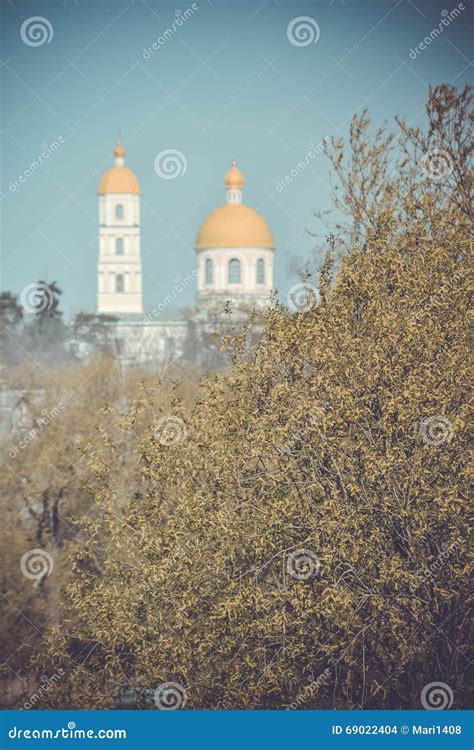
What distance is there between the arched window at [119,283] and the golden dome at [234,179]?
14817mm

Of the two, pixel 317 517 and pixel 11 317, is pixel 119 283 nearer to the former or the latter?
pixel 11 317

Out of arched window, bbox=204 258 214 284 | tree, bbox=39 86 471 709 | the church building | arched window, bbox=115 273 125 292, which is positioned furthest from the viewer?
arched window, bbox=115 273 125 292

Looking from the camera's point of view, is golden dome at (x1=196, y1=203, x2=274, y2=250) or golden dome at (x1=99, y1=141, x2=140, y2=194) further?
golden dome at (x1=99, y1=141, x2=140, y2=194)

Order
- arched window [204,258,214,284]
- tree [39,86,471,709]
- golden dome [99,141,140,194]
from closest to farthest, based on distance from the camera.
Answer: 1. tree [39,86,471,709]
2. arched window [204,258,214,284]
3. golden dome [99,141,140,194]

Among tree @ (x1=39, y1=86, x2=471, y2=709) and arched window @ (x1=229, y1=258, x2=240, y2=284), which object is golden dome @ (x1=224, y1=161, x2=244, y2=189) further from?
tree @ (x1=39, y1=86, x2=471, y2=709)

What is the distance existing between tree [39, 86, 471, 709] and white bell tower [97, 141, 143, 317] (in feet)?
346

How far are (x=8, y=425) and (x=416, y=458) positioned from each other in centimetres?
1541

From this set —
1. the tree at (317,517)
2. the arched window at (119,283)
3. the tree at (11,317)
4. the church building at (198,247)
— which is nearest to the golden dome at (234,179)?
the church building at (198,247)

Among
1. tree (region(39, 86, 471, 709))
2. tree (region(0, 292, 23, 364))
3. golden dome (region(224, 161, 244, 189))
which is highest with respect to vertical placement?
golden dome (region(224, 161, 244, 189))

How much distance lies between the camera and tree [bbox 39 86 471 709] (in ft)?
39.3

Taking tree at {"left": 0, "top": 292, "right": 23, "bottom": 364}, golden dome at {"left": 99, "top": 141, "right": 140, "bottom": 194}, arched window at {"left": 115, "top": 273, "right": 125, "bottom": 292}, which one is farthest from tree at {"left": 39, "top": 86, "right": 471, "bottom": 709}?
arched window at {"left": 115, "top": 273, "right": 125, "bottom": 292}

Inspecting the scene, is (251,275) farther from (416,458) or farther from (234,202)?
(416,458)

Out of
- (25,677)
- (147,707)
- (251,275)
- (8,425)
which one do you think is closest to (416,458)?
(147,707)

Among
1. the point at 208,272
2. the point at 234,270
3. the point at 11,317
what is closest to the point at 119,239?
the point at 208,272
